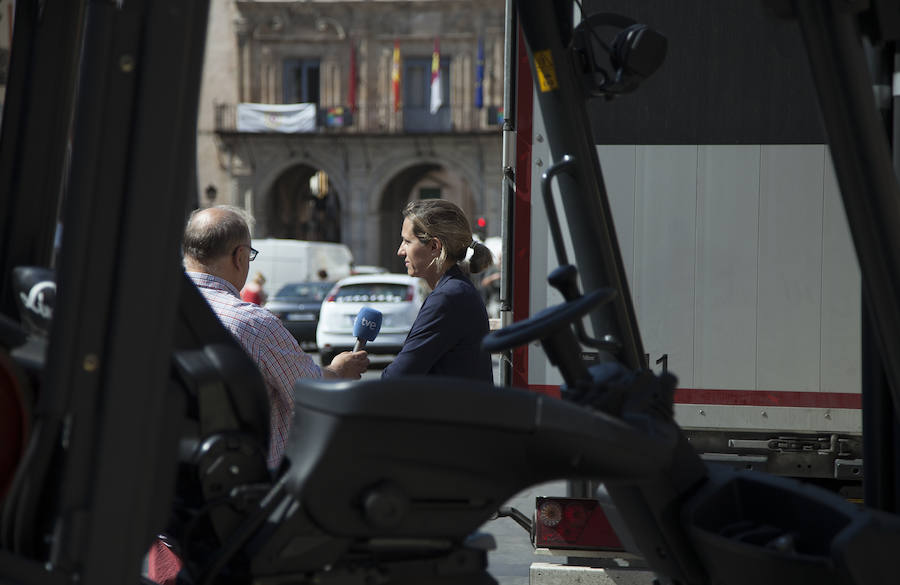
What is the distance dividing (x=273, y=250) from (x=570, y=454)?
2956 cm

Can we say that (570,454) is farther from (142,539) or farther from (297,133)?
(297,133)

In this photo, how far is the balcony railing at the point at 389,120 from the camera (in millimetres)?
47812

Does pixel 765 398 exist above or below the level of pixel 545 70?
below

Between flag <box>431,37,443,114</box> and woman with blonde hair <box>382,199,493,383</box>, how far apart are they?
140 feet

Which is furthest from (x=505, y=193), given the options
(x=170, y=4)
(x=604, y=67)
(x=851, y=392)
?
(x=170, y=4)

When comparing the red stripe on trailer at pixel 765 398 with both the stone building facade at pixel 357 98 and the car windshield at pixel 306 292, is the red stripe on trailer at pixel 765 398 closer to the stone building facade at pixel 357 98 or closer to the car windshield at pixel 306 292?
the car windshield at pixel 306 292

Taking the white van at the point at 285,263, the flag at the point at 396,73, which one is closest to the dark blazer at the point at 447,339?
the white van at the point at 285,263

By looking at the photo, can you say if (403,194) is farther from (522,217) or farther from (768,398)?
(768,398)

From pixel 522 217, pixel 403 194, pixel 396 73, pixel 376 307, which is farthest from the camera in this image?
pixel 403 194

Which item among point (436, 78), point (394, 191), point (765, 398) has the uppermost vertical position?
point (436, 78)

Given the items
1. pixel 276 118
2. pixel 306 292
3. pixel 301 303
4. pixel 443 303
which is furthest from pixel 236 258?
pixel 276 118

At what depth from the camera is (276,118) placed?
4806 centimetres

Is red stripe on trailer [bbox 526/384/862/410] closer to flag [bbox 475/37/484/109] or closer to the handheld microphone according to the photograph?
the handheld microphone

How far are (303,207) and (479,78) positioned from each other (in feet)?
45.0
